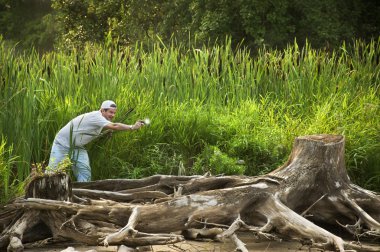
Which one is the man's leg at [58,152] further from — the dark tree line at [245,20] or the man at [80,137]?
the dark tree line at [245,20]

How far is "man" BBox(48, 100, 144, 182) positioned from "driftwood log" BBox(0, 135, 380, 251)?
1072 millimetres

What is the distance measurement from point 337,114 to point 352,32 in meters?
13.6

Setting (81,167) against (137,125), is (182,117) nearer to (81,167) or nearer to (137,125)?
(137,125)

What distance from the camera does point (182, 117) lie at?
11.1 m

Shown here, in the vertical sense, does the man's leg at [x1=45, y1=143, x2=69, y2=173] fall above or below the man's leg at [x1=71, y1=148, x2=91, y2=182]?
above

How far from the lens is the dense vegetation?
10266 mm

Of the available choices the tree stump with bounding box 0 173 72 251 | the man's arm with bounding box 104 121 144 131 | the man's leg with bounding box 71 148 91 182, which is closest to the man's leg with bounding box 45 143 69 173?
the man's leg with bounding box 71 148 91 182

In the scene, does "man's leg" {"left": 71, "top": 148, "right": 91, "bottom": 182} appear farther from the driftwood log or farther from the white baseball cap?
the driftwood log

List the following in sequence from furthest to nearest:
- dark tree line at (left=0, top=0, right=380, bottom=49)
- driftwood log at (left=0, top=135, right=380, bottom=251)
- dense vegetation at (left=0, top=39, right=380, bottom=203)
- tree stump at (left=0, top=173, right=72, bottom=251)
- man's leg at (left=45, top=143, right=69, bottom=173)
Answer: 1. dark tree line at (left=0, top=0, right=380, bottom=49)
2. dense vegetation at (left=0, top=39, right=380, bottom=203)
3. man's leg at (left=45, top=143, right=69, bottom=173)
4. tree stump at (left=0, top=173, right=72, bottom=251)
5. driftwood log at (left=0, top=135, right=380, bottom=251)

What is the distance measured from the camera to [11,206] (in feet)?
26.2

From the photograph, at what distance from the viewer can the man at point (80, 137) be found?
10.0m

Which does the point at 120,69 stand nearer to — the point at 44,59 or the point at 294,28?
the point at 44,59

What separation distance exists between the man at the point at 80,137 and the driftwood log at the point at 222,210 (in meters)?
1.07

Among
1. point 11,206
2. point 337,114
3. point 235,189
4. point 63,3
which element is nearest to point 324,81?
point 337,114
